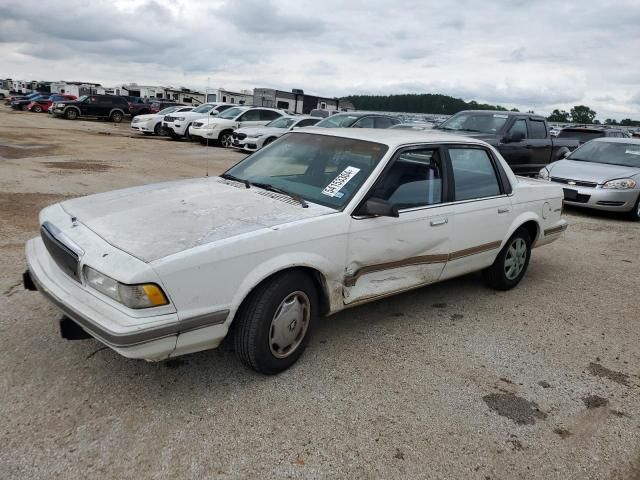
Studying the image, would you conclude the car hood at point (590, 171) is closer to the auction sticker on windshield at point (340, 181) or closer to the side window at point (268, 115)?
the auction sticker on windshield at point (340, 181)

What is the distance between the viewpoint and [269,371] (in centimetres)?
311

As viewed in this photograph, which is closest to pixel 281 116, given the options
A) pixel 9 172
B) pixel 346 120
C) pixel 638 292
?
pixel 346 120

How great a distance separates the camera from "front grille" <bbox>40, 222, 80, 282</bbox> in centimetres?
284

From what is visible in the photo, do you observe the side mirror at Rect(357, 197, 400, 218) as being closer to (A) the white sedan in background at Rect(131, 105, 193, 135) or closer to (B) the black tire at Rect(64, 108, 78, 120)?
(A) the white sedan in background at Rect(131, 105, 193, 135)

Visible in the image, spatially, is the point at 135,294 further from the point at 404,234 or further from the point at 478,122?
the point at 478,122

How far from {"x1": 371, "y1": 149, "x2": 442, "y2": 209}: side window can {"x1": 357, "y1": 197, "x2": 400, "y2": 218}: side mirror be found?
0.17m

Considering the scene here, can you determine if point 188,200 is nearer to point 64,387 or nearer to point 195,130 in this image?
point 64,387

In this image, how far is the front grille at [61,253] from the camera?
2.84m

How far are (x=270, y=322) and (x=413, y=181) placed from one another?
167cm

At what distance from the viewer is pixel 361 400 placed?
2996 mm

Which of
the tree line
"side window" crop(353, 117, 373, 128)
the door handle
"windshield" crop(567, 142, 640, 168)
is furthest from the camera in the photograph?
the tree line

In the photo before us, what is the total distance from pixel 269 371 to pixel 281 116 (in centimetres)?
1674

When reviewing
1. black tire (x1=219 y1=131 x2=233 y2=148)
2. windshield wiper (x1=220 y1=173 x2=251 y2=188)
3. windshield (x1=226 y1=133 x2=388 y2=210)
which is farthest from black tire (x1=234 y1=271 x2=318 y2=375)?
black tire (x1=219 y1=131 x2=233 y2=148)

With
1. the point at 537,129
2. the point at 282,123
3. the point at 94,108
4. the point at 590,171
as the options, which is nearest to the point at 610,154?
the point at 590,171
